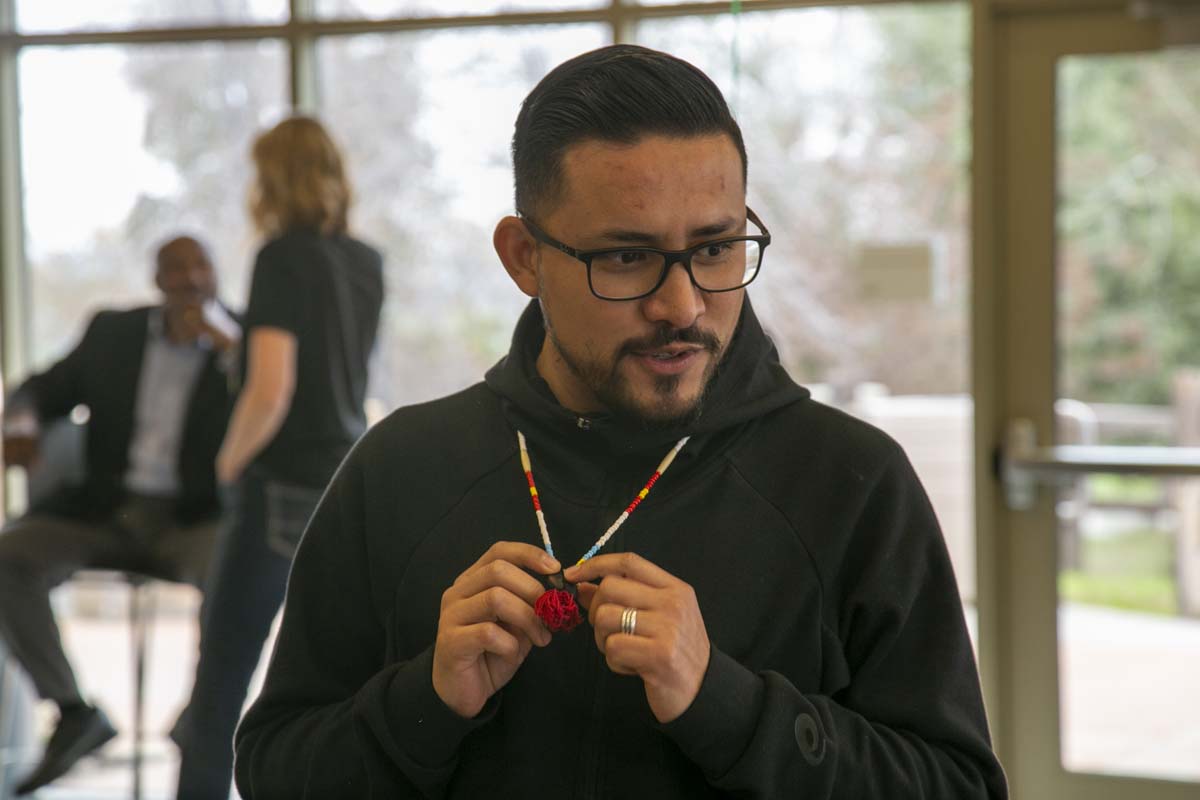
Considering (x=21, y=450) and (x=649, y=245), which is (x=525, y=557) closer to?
(x=649, y=245)

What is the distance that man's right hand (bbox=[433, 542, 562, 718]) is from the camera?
955 mm

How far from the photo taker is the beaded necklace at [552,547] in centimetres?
95

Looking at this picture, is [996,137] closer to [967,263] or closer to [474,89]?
[967,263]

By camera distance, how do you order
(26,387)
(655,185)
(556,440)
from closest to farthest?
(655,185)
(556,440)
(26,387)

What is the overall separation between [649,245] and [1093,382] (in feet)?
6.84

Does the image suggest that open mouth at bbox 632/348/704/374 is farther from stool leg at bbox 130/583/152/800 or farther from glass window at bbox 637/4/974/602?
glass window at bbox 637/4/974/602

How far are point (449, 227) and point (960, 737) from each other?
1.69 meters

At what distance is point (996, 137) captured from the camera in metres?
2.83

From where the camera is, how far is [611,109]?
101 centimetres

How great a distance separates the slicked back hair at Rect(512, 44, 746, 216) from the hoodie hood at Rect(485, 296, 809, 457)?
0.16 m

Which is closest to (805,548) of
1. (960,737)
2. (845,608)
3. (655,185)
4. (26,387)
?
(845,608)

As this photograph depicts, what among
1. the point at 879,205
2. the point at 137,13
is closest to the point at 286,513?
the point at 137,13

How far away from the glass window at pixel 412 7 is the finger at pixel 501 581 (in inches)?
64.3

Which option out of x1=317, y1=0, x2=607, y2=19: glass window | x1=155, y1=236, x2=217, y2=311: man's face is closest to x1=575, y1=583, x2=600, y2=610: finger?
x1=155, y1=236, x2=217, y2=311: man's face
